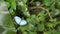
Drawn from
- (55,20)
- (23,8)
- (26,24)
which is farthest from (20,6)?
(55,20)

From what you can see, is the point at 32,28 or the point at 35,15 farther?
the point at 35,15

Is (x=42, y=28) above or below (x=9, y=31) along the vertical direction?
below

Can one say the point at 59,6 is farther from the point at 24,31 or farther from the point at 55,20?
the point at 24,31

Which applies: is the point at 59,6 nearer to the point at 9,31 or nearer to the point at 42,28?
the point at 42,28

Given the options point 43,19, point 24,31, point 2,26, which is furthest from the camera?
point 43,19

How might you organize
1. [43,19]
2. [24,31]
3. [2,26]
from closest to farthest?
[2,26]
[24,31]
[43,19]

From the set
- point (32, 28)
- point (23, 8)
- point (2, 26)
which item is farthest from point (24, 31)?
point (2, 26)
